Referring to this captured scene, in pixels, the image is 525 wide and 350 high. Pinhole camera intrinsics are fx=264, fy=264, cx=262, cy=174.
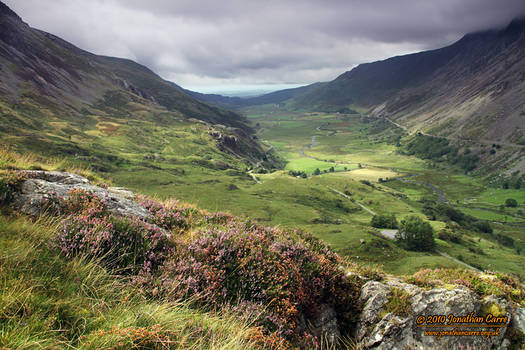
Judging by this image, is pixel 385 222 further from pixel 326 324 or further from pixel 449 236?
pixel 326 324

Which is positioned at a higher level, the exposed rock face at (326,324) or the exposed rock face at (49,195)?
the exposed rock face at (49,195)

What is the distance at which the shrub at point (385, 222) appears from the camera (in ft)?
449

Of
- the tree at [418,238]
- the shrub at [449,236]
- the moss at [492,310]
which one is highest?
the moss at [492,310]

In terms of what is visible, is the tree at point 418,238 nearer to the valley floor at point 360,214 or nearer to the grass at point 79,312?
the valley floor at point 360,214

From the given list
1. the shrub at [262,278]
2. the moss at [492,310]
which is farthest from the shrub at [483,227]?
the shrub at [262,278]

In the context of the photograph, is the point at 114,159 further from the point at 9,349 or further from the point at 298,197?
the point at 9,349

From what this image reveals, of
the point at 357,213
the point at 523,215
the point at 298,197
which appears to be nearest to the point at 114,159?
the point at 298,197

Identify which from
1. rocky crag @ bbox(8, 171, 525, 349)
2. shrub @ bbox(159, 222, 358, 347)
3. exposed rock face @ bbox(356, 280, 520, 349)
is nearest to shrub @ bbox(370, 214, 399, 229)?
rocky crag @ bbox(8, 171, 525, 349)

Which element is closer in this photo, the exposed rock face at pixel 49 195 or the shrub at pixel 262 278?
the shrub at pixel 262 278

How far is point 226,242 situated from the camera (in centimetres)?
800

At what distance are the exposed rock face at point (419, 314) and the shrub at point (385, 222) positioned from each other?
142009 mm

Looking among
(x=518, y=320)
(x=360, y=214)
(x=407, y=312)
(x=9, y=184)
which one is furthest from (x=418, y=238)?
(x=9, y=184)

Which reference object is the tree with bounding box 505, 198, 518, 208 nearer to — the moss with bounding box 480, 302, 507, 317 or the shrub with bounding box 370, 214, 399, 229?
the shrub with bounding box 370, 214, 399, 229

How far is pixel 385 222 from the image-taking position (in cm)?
13838
